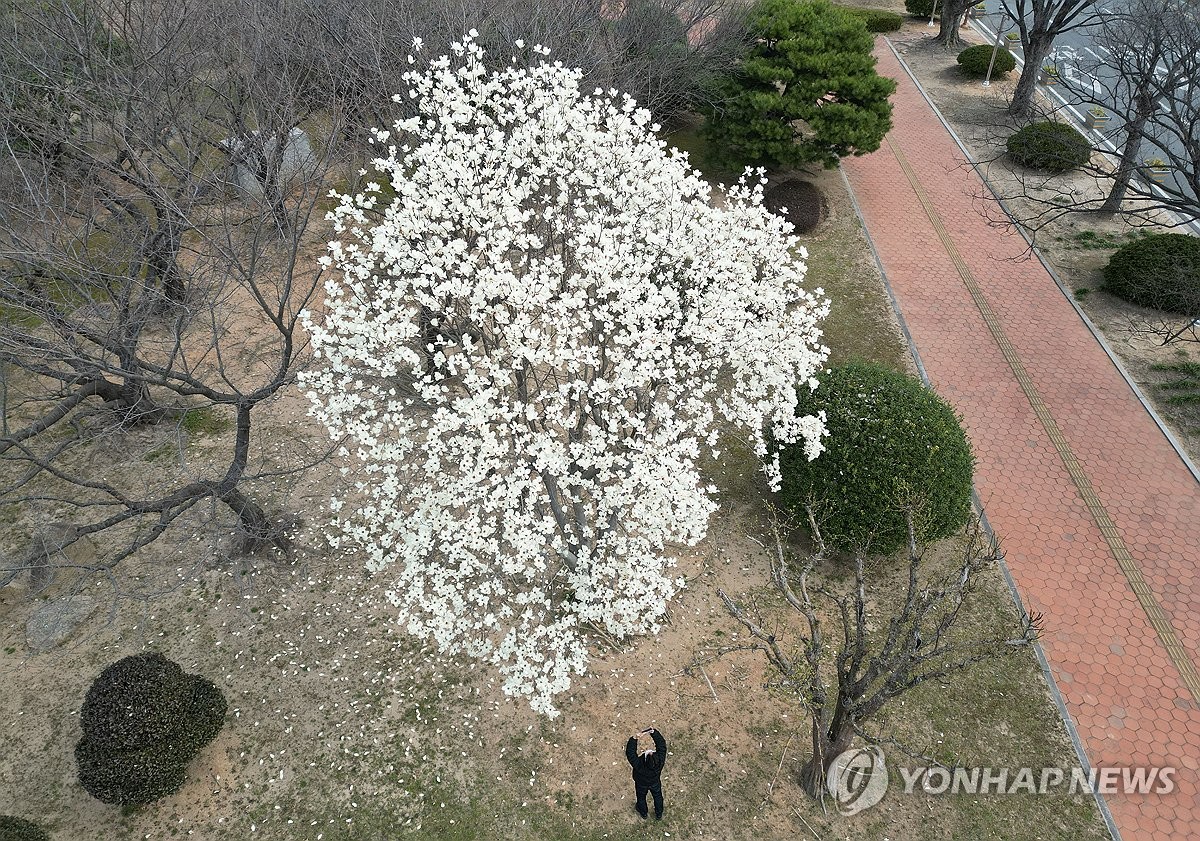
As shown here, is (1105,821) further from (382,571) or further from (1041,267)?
(1041,267)

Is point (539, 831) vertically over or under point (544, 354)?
under

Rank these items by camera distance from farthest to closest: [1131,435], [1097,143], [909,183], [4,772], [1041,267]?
1. [1097,143]
2. [909,183]
3. [1041,267]
4. [1131,435]
5. [4,772]

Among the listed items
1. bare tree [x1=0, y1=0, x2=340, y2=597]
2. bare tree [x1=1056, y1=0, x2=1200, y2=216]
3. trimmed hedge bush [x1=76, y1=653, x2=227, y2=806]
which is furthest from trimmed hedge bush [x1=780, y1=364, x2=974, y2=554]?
trimmed hedge bush [x1=76, y1=653, x2=227, y2=806]

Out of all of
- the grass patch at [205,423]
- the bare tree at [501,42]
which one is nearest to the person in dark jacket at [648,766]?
the grass patch at [205,423]

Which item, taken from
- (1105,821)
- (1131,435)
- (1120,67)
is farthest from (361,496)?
(1120,67)

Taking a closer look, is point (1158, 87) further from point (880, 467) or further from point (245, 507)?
point (245, 507)

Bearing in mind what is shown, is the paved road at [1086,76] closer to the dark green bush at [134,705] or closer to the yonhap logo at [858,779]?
the yonhap logo at [858,779]

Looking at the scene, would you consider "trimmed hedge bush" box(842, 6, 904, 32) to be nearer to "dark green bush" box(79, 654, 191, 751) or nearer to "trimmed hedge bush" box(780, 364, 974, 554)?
"trimmed hedge bush" box(780, 364, 974, 554)
